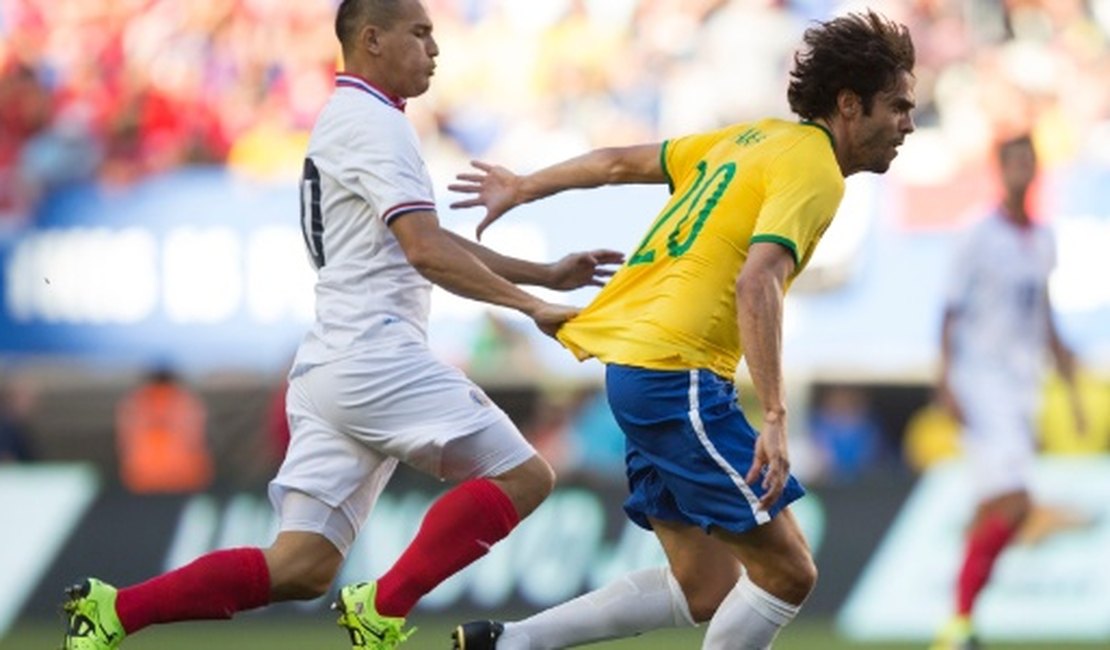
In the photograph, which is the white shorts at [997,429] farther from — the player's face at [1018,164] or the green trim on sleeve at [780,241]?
the green trim on sleeve at [780,241]

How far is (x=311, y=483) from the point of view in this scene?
24.0ft

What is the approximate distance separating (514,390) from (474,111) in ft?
6.87

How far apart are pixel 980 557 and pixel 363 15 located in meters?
4.89

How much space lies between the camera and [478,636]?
23.3ft

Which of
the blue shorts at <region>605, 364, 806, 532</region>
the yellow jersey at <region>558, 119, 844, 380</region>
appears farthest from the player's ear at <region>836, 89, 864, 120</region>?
the blue shorts at <region>605, 364, 806, 532</region>

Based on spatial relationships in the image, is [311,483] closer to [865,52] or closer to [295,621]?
[865,52]

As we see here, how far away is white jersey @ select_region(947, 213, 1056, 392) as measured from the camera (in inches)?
459

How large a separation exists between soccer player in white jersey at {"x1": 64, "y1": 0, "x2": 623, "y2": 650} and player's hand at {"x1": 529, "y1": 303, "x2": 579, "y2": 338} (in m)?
0.02

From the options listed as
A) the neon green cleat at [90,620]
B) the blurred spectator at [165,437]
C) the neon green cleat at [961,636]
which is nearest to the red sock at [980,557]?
the neon green cleat at [961,636]

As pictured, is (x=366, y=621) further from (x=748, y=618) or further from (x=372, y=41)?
(x=372, y=41)

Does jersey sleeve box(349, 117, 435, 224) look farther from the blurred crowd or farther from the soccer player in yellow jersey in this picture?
the blurred crowd

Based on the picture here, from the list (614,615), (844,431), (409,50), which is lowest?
(844,431)

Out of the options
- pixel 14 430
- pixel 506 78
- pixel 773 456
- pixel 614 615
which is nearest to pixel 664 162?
pixel 773 456

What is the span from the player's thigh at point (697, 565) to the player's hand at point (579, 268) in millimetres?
745
